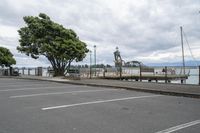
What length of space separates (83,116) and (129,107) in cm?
223

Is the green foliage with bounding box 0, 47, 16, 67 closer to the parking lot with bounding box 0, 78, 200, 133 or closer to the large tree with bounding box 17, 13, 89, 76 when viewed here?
the large tree with bounding box 17, 13, 89, 76

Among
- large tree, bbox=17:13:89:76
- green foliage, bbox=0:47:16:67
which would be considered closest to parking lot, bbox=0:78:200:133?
large tree, bbox=17:13:89:76

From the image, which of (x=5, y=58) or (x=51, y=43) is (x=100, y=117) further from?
(x=5, y=58)

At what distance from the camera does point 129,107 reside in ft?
34.9

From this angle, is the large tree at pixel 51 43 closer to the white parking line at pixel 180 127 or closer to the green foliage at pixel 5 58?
the green foliage at pixel 5 58

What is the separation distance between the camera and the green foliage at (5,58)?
1874 inches

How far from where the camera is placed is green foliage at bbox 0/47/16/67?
47594 millimetres

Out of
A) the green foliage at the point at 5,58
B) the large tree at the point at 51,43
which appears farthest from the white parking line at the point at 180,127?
the green foliage at the point at 5,58

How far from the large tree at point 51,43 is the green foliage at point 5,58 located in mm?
11918

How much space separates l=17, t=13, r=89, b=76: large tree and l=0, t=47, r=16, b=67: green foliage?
39.1ft

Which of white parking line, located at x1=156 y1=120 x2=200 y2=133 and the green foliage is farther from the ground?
the green foliage

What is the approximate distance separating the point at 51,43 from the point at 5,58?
16.6 meters

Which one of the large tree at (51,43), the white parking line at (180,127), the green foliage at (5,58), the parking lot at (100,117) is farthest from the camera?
the green foliage at (5,58)

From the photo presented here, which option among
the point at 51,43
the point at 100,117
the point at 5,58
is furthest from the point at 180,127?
the point at 5,58
